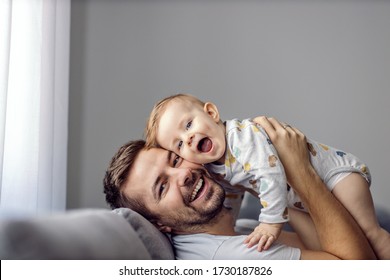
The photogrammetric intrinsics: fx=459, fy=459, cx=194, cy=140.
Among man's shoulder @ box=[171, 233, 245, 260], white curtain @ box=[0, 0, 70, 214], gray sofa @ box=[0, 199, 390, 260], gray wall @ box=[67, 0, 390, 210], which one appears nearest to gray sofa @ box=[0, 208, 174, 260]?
gray sofa @ box=[0, 199, 390, 260]

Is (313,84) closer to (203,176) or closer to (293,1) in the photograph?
(293,1)

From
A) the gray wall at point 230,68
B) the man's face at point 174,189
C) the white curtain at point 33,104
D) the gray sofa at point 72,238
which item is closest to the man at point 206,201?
the man's face at point 174,189

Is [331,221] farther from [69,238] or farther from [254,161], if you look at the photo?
[69,238]

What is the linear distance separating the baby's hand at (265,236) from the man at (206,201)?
15 millimetres

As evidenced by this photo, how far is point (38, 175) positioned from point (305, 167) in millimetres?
753

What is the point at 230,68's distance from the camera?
4.96ft

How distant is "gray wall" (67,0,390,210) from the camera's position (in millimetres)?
1437

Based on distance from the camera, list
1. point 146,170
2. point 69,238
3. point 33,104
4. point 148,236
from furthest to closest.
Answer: point 33,104 → point 146,170 → point 148,236 → point 69,238

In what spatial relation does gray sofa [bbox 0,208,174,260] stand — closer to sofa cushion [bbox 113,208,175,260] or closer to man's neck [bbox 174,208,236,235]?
sofa cushion [bbox 113,208,175,260]

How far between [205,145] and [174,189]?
0.11m

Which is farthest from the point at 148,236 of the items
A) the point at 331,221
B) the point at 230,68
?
the point at 230,68

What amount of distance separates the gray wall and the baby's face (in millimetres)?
530

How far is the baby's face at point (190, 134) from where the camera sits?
917mm
